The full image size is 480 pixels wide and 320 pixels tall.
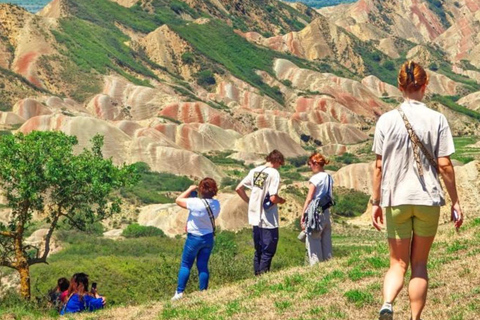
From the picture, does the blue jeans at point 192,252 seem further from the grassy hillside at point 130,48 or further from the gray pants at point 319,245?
the grassy hillside at point 130,48

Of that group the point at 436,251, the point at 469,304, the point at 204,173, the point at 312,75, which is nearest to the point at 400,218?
the point at 469,304

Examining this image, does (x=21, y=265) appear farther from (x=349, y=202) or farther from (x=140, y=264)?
(x=349, y=202)

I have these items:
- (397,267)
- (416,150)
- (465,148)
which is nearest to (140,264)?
(397,267)

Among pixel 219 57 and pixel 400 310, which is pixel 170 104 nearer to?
pixel 219 57

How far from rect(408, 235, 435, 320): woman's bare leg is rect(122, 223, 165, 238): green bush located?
4780 centimetres

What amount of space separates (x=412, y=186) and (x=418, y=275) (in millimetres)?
915

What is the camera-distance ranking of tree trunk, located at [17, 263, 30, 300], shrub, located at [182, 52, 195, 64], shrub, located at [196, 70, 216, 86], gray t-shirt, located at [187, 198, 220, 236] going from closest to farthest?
gray t-shirt, located at [187, 198, 220, 236]
tree trunk, located at [17, 263, 30, 300]
shrub, located at [196, 70, 216, 86]
shrub, located at [182, 52, 195, 64]

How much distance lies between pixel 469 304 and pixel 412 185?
2304 mm

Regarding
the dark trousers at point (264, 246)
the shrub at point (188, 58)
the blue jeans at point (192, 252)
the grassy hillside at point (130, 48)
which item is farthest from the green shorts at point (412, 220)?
the shrub at point (188, 58)

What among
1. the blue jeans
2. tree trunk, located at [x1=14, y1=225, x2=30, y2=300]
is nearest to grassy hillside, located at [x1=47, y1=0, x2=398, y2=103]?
tree trunk, located at [x1=14, y1=225, x2=30, y2=300]

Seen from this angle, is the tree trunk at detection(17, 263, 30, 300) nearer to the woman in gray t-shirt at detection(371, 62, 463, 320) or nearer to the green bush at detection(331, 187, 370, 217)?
the woman in gray t-shirt at detection(371, 62, 463, 320)

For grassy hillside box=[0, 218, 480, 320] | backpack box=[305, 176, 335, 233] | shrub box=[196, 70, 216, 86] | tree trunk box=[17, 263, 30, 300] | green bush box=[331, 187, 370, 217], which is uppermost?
shrub box=[196, 70, 216, 86]

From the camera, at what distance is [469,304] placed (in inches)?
395

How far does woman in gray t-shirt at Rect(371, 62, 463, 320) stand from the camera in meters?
8.47
